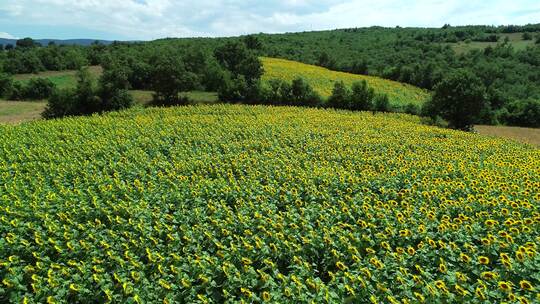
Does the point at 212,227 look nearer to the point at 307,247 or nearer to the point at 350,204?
the point at 307,247

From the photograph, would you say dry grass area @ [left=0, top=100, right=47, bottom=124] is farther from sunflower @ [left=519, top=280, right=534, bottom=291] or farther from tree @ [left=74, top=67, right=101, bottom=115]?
sunflower @ [left=519, top=280, right=534, bottom=291]

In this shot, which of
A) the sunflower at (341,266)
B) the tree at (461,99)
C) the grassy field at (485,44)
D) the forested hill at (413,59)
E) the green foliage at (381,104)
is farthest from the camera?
the grassy field at (485,44)

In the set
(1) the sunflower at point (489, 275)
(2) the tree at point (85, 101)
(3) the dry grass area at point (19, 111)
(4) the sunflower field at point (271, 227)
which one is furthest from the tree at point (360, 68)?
(1) the sunflower at point (489, 275)

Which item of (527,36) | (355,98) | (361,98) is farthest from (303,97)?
(527,36)

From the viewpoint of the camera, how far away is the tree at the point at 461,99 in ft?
86.4

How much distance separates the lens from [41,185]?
35.9 ft

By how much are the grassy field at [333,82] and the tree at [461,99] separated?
39.4ft

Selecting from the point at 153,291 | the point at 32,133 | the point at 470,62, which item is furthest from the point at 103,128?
the point at 470,62

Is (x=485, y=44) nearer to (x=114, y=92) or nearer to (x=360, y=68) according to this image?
(x=360, y=68)

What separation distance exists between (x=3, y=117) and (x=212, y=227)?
3296 centimetres

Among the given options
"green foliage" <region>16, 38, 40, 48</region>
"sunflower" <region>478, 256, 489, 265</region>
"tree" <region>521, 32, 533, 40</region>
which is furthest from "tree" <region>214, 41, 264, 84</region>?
"green foliage" <region>16, 38, 40, 48</region>

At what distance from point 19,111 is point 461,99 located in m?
38.0

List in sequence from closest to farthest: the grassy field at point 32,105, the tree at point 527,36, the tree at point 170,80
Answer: the tree at point 170,80 < the grassy field at point 32,105 < the tree at point 527,36

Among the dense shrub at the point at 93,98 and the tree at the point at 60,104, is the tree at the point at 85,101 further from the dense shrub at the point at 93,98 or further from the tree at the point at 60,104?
the tree at the point at 60,104
